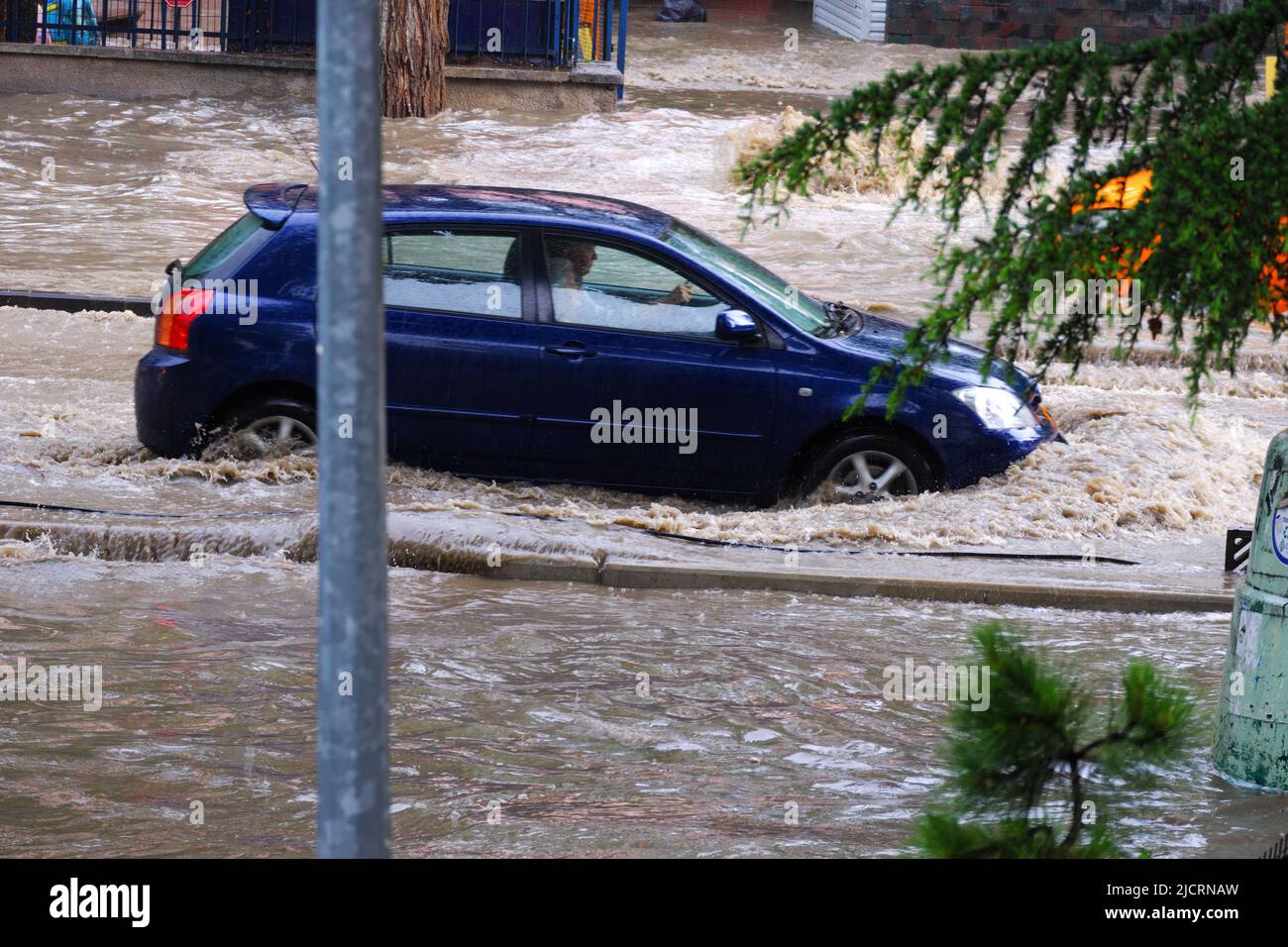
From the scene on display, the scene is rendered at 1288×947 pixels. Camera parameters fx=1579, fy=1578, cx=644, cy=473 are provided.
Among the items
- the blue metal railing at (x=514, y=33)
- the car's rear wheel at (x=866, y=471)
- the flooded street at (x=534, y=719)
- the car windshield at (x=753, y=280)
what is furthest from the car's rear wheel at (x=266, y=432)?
the blue metal railing at (x=514, y=33)

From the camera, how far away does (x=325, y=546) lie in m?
2.53

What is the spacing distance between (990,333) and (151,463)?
6.48 metres

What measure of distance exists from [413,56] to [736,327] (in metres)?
16.8

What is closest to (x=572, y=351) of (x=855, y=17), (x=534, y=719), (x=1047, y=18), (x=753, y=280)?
(x=753, y=280)

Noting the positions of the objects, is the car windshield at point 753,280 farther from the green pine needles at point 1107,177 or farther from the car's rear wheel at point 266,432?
the green pine needles at point 1107,177

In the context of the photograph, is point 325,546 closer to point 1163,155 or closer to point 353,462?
point 353,462

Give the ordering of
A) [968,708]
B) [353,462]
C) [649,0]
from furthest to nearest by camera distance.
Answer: [649,0] < [968,708] < [353,462]

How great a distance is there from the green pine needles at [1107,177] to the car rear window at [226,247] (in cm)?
543

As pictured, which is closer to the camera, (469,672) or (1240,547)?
(469,672)

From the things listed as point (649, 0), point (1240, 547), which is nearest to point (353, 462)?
point (1240, 547)

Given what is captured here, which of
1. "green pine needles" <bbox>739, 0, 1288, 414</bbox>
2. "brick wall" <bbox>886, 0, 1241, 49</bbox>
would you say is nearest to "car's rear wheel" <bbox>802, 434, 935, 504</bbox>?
"green pine needles" <bbox>739, 0, 1288, 414</bbox>

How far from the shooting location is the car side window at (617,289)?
8.74 m

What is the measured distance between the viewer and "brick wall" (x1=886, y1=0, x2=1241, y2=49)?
34094 millimetres

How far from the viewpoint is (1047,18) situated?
34.4 meters
